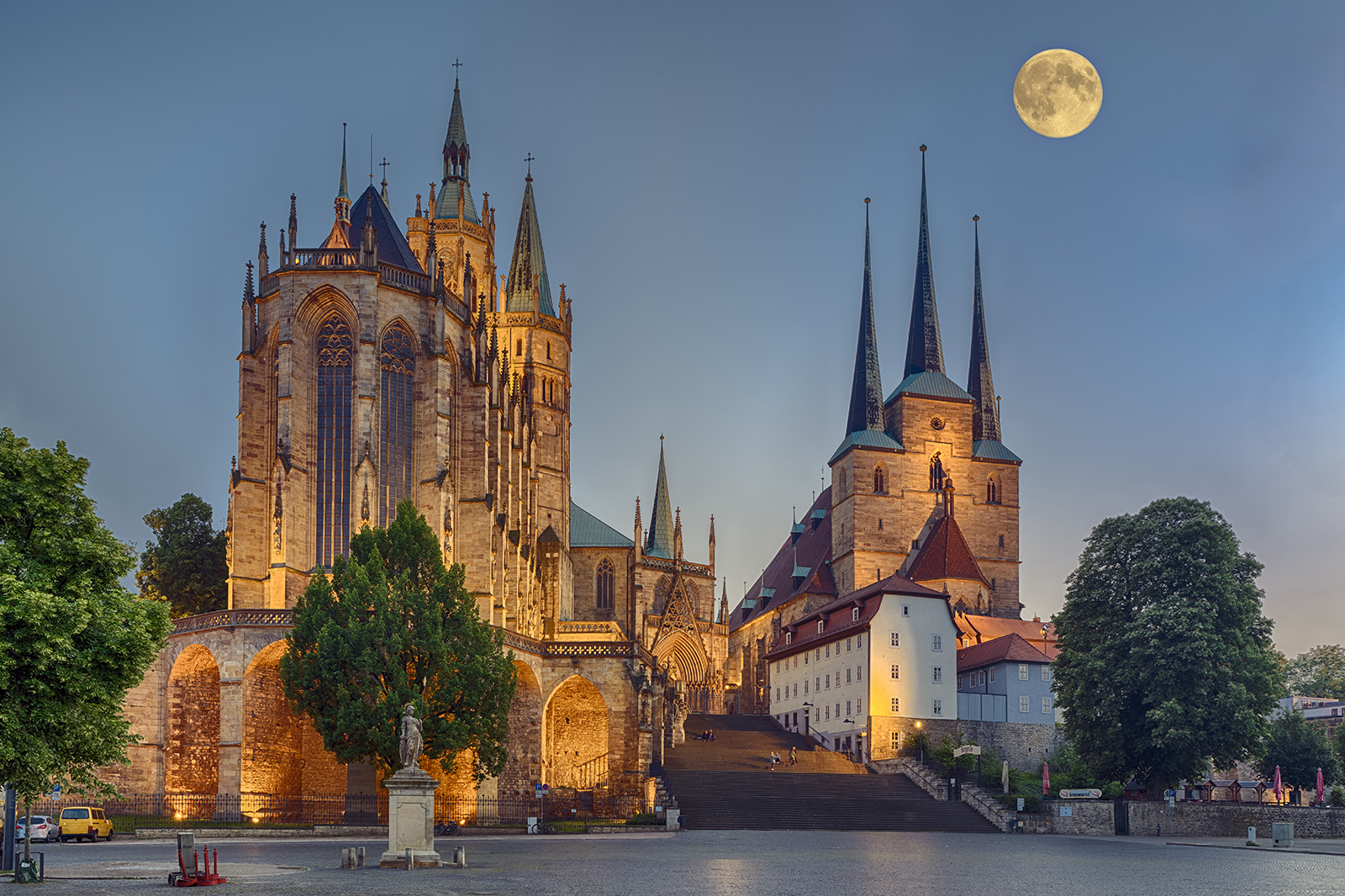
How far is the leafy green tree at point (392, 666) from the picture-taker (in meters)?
40.2

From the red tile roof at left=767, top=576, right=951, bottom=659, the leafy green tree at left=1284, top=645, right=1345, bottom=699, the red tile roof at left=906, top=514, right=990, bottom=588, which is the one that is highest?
the red tile roof at left=906, top=514, right=990, bottom=588

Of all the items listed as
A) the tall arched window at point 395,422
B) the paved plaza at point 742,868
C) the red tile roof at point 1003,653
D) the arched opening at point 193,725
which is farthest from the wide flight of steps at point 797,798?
the arched opening at point 193,725

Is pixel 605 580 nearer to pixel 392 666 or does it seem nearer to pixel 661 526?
pixel 661 526

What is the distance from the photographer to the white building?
64438mm

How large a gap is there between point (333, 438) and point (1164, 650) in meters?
33.7

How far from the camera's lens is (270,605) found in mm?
51531

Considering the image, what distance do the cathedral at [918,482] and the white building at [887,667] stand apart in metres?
20.4

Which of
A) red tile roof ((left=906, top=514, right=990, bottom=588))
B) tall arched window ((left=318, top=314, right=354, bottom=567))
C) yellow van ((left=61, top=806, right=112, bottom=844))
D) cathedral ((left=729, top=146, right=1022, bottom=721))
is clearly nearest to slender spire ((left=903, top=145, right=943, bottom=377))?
cathedral ((left=729, top=146, right=1022, bottom=721))

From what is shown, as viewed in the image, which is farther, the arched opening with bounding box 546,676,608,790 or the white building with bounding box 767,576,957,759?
the white building with bounding box 767,576,957,759

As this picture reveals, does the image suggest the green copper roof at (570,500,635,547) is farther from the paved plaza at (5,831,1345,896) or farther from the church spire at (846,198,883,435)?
the paved plaza at (5,831,1345,896)

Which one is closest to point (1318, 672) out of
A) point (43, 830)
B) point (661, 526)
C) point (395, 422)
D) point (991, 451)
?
point (991, 451)

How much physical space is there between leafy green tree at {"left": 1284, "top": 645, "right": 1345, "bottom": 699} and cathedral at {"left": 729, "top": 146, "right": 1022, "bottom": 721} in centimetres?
4023

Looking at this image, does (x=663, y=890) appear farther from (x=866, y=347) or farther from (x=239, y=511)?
(x=866, y=347)

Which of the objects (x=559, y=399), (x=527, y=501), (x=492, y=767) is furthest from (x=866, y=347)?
(x=492, y=767)
